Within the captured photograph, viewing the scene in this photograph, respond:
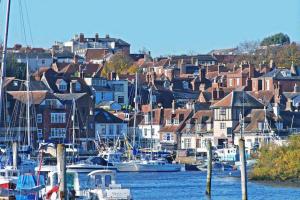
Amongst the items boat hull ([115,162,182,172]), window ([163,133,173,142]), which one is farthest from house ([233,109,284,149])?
boat hull ([115,162,182,172])

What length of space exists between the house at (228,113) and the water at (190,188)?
28798mm

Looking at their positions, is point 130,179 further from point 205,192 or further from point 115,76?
point 115,76

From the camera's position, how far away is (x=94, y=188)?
62625 mm

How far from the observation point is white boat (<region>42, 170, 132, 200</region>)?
199 feet

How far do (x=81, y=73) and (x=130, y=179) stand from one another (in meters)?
63.7

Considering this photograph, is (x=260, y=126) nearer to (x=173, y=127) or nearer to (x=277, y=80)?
(x=173, y=127)

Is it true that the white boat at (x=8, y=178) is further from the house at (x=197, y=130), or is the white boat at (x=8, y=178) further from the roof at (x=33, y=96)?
the house at (x=197, y=130)

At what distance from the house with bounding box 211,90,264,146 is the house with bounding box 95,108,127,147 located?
9023 millimetres

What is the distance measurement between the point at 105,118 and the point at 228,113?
12799 mm

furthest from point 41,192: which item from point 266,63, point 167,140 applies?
point 266,63

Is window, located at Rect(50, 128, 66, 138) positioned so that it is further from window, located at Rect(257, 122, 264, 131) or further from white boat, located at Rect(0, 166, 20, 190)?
white boat, located at Rect(0, 166, 20, 190)

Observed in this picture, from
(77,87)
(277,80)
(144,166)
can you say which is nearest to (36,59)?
A: (277,80)

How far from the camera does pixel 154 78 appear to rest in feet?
568

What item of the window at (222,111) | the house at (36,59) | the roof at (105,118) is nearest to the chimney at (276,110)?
the window at (222,111)
